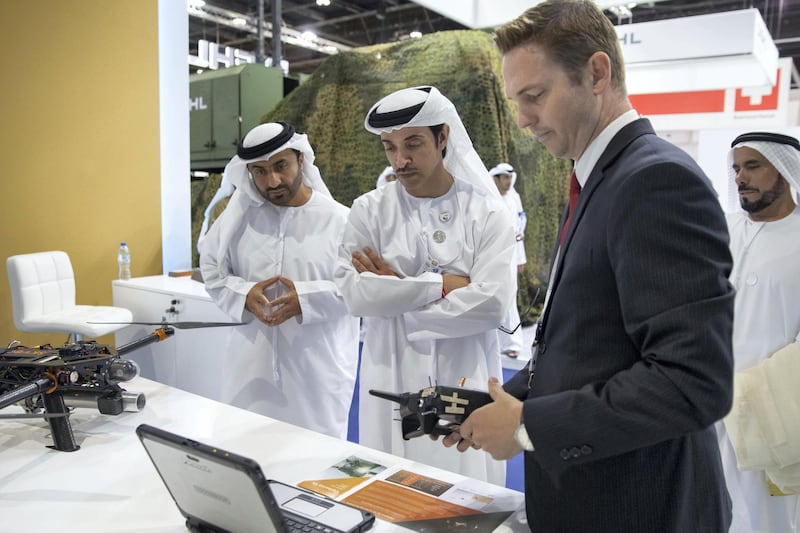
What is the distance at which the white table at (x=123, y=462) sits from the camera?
130 cm

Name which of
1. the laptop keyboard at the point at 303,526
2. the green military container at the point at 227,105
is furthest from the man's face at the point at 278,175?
→ the green military container at the point at 227,105

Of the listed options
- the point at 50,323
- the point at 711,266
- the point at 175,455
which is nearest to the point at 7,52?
the point at 50,323

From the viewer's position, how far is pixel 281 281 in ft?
8.50

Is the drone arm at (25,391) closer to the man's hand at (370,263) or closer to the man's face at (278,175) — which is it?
the man's hand at (370,263)

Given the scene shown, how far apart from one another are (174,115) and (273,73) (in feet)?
12.2

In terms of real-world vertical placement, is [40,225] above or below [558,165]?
below

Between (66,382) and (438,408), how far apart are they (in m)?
1.15

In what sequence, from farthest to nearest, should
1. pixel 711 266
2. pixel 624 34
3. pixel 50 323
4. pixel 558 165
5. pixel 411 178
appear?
pixel 558 165
pixel 624 34
pixel 50 323
pixel 411 178
pixel 711 266

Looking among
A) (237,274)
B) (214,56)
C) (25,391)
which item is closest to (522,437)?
(25,391)

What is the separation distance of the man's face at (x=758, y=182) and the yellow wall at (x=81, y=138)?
375 cm

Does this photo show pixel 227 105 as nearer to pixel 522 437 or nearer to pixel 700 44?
pixel 700 44

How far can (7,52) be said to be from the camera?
3748 millimetres

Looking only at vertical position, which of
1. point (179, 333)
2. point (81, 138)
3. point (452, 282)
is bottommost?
point (179, 333)

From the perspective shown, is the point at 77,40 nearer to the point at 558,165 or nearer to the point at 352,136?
the point at 352,136
